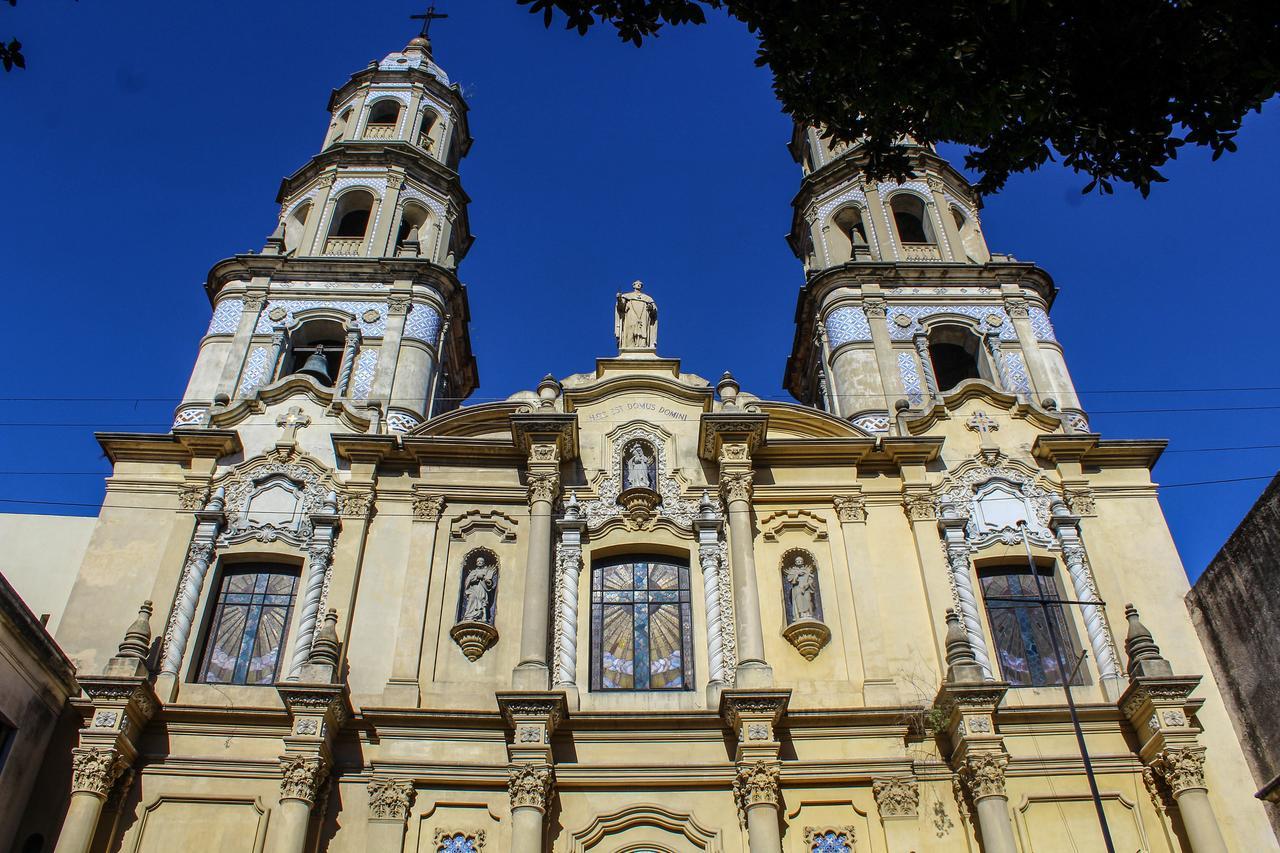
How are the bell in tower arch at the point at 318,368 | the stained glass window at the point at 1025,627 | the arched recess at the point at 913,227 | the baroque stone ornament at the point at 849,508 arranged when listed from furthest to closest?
the arched recess at the point at 913,227 < the bell in tower arch at the point at 318,368 < the baroque stone ornament at the point at 849,508 < the stained glass window at the point at 1025,627

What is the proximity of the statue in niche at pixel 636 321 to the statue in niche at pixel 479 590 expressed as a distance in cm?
510

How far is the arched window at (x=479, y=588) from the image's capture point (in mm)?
16277

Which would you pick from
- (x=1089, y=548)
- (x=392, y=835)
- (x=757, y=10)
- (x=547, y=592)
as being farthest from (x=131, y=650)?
(x=1089, y=548)

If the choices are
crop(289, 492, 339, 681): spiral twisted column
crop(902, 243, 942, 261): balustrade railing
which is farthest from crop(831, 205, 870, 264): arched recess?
crop(289, 492, 339, 681): spiral twisted column

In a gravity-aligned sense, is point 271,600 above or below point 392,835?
above

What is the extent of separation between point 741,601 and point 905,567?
2857 mm

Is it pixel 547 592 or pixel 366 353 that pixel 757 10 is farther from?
pixel 366 353

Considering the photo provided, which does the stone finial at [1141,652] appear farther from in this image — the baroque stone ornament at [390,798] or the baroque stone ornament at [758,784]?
the baroque stone ornament at [390,798]

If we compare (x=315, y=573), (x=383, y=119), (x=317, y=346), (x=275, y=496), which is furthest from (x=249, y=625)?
(x=383, y=119)

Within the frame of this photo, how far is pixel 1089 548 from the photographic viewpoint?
56.3ft

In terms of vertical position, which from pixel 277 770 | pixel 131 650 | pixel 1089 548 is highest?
pixel 1089 548

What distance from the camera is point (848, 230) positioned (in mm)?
24766

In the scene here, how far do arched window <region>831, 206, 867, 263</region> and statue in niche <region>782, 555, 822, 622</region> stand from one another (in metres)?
8.46

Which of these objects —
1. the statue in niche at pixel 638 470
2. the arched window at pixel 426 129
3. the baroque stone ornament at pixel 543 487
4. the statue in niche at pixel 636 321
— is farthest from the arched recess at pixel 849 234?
the arched window at pixel 426 129
